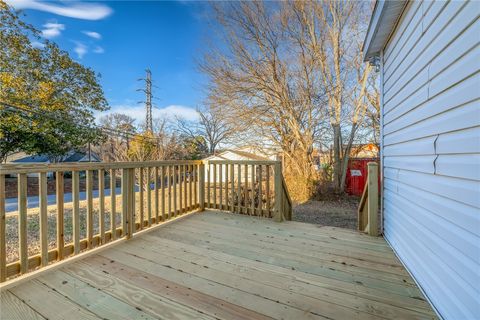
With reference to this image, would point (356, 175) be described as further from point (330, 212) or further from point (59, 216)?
point (59, 216)

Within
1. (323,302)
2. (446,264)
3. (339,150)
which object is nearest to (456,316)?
(446,264)

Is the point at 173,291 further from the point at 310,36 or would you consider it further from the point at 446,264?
the point at 310,36

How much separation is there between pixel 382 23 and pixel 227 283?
290 cm

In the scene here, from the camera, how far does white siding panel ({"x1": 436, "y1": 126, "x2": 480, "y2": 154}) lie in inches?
40.9

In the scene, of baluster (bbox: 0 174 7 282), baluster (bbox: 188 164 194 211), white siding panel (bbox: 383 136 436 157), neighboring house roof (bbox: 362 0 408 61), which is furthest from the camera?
baluster (bbox: 188 164 194 211)

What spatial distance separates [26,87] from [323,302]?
14296 millimetres

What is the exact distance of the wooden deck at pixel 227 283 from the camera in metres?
1.39

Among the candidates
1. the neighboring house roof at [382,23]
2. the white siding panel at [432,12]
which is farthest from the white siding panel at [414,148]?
the neighboring house roof at [382,23]

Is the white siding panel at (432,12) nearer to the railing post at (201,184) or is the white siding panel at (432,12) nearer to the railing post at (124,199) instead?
the railing post at (124,199)

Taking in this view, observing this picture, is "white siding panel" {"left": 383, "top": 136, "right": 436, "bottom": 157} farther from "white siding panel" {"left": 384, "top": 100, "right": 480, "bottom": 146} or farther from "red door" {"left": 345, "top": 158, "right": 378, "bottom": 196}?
"red door" {"left": 345, "top": 158, "right": 378, "bottom": 196}

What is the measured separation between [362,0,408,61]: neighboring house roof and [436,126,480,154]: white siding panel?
1.46 metres

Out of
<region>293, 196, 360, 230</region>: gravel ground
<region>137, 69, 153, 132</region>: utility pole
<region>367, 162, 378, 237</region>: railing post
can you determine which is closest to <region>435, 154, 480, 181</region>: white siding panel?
<region>367, 162, 378, 237</region>: railing post

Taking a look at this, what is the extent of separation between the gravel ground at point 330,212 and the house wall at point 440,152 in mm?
2817

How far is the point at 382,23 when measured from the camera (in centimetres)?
236
